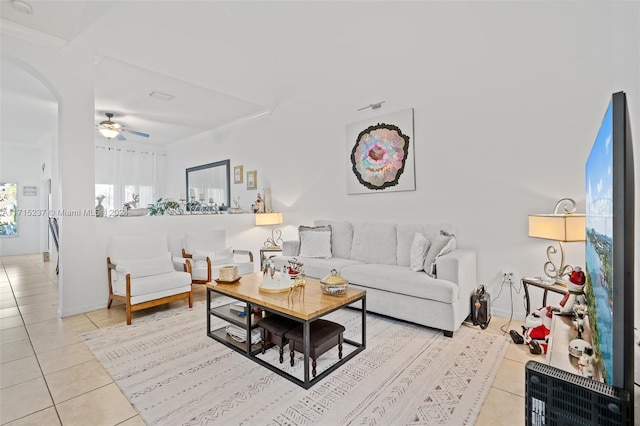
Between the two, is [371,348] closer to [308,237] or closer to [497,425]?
[497,425]

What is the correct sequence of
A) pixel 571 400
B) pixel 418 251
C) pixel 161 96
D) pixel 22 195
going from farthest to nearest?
pixel 22 195 < pixel 161 96 < pixel 418 251 < pixel 571 400

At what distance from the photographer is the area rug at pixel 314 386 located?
68.6 inches

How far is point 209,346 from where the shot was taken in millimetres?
2582

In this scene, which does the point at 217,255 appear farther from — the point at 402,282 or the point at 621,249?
the point at 621,249

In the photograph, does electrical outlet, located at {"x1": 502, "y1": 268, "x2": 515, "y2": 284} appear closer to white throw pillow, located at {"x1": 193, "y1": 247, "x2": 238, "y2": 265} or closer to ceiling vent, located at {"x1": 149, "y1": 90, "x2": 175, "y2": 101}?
white throw pillow, located at {"x1": 193, "y1": 247, "x2": 238, "y2": 265}

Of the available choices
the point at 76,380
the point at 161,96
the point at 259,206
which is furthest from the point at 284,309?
the point at 161,96

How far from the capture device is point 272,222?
17.3 feet

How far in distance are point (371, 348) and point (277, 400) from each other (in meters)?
0.96

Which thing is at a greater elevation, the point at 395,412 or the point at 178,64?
the point at 178,64

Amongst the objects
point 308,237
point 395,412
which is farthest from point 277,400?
point 308,237

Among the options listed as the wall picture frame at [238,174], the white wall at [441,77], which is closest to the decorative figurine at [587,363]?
the white wall at [441,77]

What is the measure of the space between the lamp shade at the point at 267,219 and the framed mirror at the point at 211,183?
1.57 meters

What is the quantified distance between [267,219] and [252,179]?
4.25 ft

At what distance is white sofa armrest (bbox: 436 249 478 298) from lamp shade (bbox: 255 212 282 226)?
10.0 ft
